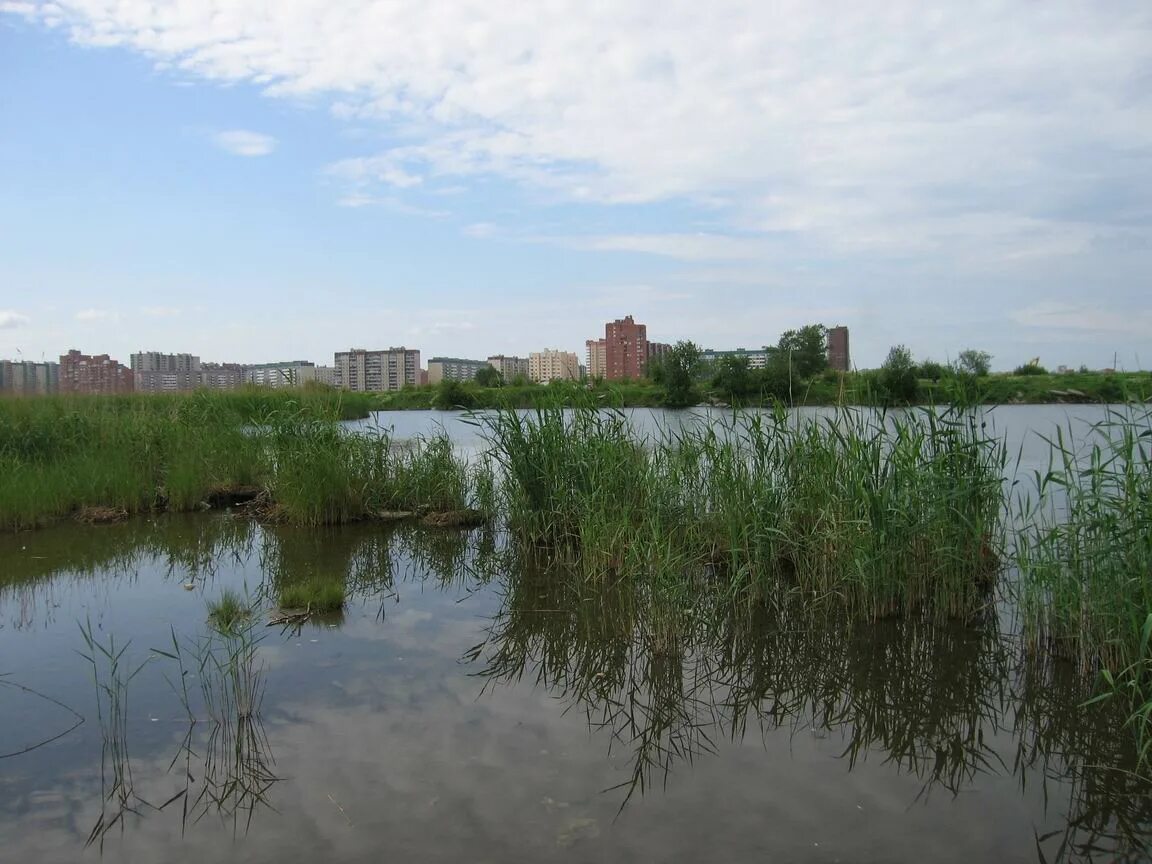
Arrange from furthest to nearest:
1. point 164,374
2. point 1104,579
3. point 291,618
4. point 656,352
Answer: point 656,352 → point 164,374 → point 291,618 → point 1104,579

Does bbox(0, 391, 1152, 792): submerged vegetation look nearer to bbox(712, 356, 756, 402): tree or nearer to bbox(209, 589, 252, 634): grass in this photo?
bbox(209, 589, 252, 634): grass

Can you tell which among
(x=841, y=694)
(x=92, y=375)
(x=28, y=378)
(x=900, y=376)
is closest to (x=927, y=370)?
(x=900, y=376)

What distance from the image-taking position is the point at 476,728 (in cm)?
434

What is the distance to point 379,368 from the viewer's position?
7019 cm

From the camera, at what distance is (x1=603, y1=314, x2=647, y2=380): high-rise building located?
27672 mm

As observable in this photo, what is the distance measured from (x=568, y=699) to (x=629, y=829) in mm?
1382

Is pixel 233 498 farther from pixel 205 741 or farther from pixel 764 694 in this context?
pixel 764 694

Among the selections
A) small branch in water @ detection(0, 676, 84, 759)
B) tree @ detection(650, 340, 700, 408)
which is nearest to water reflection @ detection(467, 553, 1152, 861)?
small branch in water @ detection(0, 676, 84, 759)

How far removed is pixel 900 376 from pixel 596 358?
33.0 ft

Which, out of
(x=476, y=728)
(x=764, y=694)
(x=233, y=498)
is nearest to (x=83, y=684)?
(x=476, y=728)

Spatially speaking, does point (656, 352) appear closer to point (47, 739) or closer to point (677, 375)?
point (677, 375)

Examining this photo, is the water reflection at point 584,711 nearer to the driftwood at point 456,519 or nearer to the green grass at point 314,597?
the green grass at point 314,597

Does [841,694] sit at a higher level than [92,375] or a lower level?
lower

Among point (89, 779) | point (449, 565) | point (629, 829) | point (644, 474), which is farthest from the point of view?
point (449, 565)
